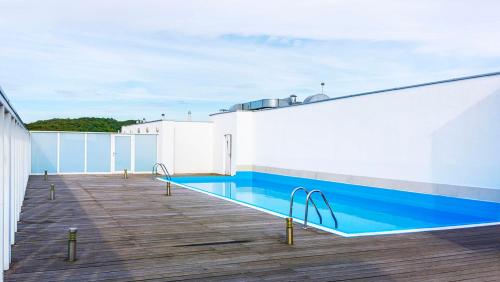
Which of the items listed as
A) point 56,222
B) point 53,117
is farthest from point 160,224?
point 53,117

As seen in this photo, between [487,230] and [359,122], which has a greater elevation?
[359,122]

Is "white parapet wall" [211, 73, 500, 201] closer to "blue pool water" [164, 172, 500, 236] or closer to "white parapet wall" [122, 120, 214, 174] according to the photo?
"blue pool water" [164, 172, 500, 236]

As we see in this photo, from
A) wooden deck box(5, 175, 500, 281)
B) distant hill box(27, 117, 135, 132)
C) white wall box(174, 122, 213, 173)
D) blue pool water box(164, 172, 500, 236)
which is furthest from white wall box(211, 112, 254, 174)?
distant hill box(27, 117, 135, 132)

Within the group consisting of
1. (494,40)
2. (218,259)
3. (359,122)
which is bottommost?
(218,259)

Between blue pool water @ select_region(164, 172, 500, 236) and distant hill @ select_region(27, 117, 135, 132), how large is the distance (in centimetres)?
2639

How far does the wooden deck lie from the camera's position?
202 inches

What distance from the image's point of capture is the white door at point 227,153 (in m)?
21.2

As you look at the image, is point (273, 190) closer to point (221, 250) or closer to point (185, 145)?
point (185, 145)

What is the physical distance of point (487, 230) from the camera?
25.7 feet

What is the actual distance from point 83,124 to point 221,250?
40301 mm

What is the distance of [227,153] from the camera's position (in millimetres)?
21359

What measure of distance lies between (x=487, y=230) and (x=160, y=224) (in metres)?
5.60

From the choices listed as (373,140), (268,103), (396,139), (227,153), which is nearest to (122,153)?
(227,153)

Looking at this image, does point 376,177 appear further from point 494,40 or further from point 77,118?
point 77,118
